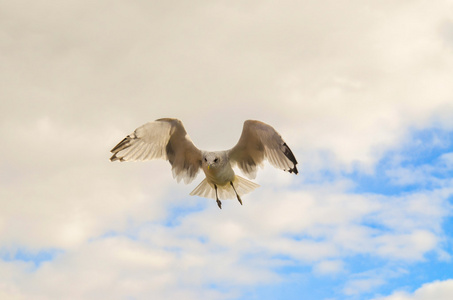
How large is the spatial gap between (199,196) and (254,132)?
2983mm

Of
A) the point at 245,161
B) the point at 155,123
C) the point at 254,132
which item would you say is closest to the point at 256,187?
the point at 245,161

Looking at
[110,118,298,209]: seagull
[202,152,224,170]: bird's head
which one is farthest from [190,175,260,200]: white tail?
[202,152,224,170]: bird's head

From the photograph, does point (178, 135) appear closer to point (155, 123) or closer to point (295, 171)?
point (155, 123)

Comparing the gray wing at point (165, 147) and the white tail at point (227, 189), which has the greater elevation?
the gray wing at point (165, 147)

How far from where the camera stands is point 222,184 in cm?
1634

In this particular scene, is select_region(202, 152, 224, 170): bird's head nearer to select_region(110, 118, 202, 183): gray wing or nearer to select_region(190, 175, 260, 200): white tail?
select_region(110, 118, 202, 183): gray wing

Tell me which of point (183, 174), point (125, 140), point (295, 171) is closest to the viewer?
point (295, 171)

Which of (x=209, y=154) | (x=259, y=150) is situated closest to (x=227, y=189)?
(x=209, y=154)

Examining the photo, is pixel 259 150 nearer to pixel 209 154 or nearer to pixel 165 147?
pixel 209 154

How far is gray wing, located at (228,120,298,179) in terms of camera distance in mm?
14594

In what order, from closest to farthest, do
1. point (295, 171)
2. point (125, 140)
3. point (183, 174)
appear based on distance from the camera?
point (295, 171) < point (125, 140) < point (183, 174)

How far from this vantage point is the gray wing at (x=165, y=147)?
51.6 ft

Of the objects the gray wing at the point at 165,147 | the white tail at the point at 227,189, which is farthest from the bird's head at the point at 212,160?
the white tail at the point at 227,189

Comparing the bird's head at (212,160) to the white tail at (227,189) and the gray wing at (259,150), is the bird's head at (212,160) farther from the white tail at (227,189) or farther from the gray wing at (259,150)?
the white tail at (227,189)
